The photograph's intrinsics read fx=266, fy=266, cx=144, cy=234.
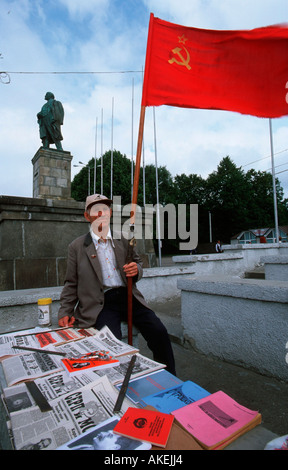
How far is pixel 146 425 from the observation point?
3.37 feet

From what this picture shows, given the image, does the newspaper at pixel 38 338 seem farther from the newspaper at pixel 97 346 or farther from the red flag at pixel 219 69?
the red flag at pixel 219 69

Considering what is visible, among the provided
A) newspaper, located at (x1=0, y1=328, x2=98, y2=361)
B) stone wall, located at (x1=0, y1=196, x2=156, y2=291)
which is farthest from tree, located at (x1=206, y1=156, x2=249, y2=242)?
newspaper, located at (x1=0, y1=328, x2=98, y2=361)

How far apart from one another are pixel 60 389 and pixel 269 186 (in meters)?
50.0

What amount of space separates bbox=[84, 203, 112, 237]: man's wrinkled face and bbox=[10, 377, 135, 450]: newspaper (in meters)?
1.74

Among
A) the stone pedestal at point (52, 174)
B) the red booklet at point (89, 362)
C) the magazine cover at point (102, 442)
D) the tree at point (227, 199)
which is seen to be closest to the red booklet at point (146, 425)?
the magazine cover at point (102, 442)

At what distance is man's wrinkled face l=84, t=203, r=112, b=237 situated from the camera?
9.31ft

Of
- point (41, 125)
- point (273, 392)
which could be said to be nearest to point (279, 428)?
point (273, 392)

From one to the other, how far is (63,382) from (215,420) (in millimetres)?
788

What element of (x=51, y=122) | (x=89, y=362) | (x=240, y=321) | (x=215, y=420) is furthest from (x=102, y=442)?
(x=51, y=122)

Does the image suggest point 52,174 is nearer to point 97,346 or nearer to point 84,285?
point 84,285

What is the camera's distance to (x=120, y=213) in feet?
22.9

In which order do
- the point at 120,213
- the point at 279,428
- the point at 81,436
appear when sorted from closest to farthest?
1. the point at 81,436
2. the point at 279,428
3. the point at 120,213
